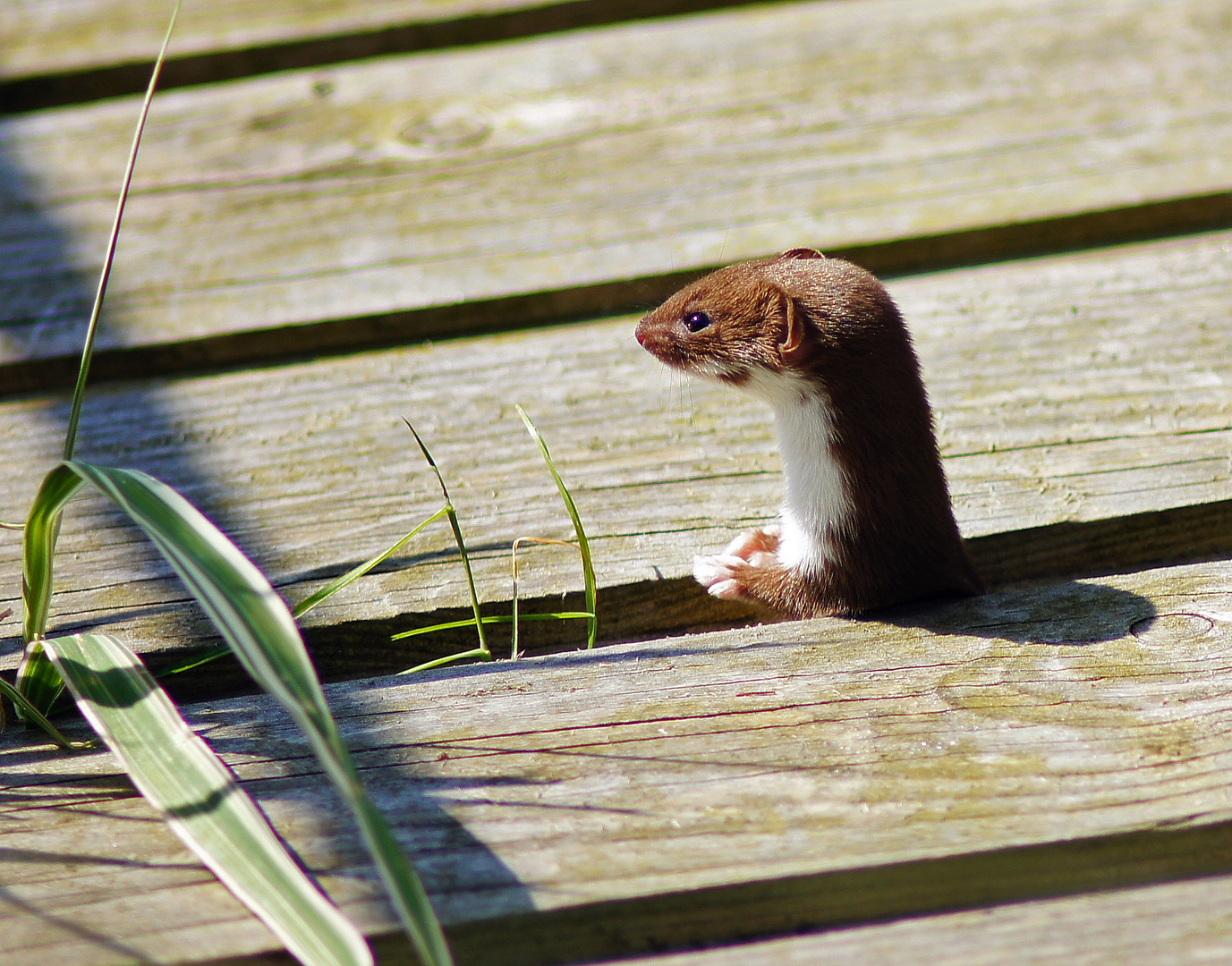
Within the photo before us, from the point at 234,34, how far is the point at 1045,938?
2.96 metres

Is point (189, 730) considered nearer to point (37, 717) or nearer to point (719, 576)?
point (37, 717)

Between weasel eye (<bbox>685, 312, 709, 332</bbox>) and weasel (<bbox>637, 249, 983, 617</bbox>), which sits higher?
weasel eye (<bbox>685, 312, 709, 332</bbox>)

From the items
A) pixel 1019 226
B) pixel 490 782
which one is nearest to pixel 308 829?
pixel 490 782

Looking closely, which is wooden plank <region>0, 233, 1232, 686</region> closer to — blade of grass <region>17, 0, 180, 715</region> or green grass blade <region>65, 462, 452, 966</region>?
blade of grass <region>17, 0, 180, 715</region>

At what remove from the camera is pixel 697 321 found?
1.83 m

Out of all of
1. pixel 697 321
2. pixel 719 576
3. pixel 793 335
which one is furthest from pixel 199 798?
pixel 697 321

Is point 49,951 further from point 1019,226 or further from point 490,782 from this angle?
point 1019,226

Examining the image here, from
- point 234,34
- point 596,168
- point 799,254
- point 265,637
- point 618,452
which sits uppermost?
point 234,34

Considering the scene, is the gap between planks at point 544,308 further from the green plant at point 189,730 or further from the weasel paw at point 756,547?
the green plant at point 189,730

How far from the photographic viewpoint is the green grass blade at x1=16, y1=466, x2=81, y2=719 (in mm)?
1183

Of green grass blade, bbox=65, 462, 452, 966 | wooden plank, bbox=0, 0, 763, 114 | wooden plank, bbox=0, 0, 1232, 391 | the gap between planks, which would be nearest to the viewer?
green grass blade, bbox=65, 462, 452, 966

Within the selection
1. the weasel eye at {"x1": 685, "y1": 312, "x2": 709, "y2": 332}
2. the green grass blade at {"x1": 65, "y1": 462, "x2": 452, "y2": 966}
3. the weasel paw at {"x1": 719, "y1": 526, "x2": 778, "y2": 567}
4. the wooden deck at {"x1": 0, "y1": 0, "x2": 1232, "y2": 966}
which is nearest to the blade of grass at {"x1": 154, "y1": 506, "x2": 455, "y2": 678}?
the wooden deck at {"x1": 0, "y1": 0, "x2": 1232, "y2": 966}

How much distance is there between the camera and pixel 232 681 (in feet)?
4.65

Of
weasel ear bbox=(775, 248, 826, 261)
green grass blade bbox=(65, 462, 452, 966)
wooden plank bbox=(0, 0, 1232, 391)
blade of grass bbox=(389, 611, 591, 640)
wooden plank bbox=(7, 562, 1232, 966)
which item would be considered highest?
wooden plank bbox=(0, 0, 1232, 391)
